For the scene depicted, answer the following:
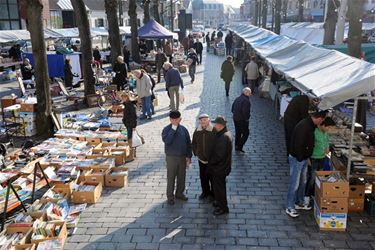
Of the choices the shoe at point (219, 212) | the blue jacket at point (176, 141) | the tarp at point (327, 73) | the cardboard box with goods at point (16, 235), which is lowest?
the shoe at point (219, 212)

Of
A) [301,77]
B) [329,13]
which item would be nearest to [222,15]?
[329,13]

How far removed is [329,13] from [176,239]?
51.9ft

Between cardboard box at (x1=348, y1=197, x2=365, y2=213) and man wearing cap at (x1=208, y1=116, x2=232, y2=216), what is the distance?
2.13 meters

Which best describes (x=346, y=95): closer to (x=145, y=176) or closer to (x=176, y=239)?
(x=176, y=239)

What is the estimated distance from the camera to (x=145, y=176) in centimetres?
884

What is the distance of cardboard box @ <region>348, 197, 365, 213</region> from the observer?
23.1 feet

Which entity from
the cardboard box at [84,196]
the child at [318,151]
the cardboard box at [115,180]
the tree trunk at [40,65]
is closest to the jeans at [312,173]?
the child at [318,151]

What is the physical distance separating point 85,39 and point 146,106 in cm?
417

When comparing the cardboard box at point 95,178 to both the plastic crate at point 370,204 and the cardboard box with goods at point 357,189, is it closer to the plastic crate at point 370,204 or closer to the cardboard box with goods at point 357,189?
the cardboard box with goods at point 357,189

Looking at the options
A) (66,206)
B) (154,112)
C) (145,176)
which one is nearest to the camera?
(66,206)

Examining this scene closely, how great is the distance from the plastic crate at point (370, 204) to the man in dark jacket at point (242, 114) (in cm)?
353

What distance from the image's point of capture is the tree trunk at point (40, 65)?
436 inches

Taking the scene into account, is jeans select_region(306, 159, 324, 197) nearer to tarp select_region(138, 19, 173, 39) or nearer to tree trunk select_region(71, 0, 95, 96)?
tree trunk select_region(71, 0, 95, 96)

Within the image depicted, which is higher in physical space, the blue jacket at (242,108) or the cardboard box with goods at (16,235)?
the blue jacket at (242,108)
